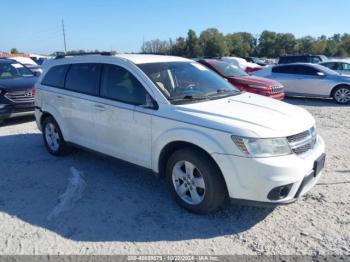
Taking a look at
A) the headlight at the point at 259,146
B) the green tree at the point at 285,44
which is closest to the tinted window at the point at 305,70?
the headlight at the point at 259,146

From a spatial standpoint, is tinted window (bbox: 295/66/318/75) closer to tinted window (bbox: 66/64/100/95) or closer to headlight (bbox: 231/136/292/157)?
tinted window (bbox: 66/64/100/95)

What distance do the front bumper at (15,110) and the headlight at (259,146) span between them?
6.94 metres

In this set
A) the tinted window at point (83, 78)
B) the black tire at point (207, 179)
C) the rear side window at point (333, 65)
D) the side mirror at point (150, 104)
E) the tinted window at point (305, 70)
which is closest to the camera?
the black tire at point (207, 179)

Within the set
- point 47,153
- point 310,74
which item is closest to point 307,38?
point 310,74

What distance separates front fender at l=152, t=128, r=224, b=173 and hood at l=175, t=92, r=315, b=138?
0.40ft

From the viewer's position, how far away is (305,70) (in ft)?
41.7

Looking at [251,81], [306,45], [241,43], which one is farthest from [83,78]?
[241,43]

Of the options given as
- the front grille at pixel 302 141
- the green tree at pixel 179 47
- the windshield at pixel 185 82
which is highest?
the windshield at pixel 185 82

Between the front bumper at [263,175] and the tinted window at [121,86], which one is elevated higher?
the tinted window at [121,86]

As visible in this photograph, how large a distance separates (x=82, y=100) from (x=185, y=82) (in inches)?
64.0

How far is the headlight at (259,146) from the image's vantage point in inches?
133

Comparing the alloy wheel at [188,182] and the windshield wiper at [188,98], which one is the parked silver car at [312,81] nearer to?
the windshield wiper at [188,98]

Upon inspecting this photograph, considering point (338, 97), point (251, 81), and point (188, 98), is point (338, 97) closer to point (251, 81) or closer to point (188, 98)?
point (251, 81)

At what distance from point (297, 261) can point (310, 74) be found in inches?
420
